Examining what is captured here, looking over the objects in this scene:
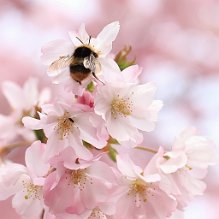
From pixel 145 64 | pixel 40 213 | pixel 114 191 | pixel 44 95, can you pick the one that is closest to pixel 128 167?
pixel 114 191

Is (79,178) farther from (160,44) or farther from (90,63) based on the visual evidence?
(160,44)

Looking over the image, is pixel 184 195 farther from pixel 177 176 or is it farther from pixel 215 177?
pixel 215 177

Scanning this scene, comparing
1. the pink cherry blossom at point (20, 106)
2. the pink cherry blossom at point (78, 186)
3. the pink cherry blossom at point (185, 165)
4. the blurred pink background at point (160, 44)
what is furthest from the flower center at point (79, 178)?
the blurred pink background at point (160, 44)

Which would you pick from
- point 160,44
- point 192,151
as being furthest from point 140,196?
point 160,44

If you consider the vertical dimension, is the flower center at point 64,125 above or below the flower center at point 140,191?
above

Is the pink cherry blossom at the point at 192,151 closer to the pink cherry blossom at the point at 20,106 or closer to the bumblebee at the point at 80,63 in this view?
the bumblebee at the point at 80,63

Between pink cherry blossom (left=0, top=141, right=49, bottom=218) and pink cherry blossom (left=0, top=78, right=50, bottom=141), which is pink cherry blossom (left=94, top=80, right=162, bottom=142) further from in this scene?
pink cherry blossom (left=0, top=78, right=50, bottom=141)

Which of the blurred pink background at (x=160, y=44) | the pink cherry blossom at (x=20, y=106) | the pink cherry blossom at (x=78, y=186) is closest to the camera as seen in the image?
the pink cherry blossom at (x=78, y=186)

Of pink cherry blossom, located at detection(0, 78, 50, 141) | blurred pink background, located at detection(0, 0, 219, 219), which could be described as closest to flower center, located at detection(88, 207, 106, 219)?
pink cherry blossom, located at detection(0, 78, 50, 141)
